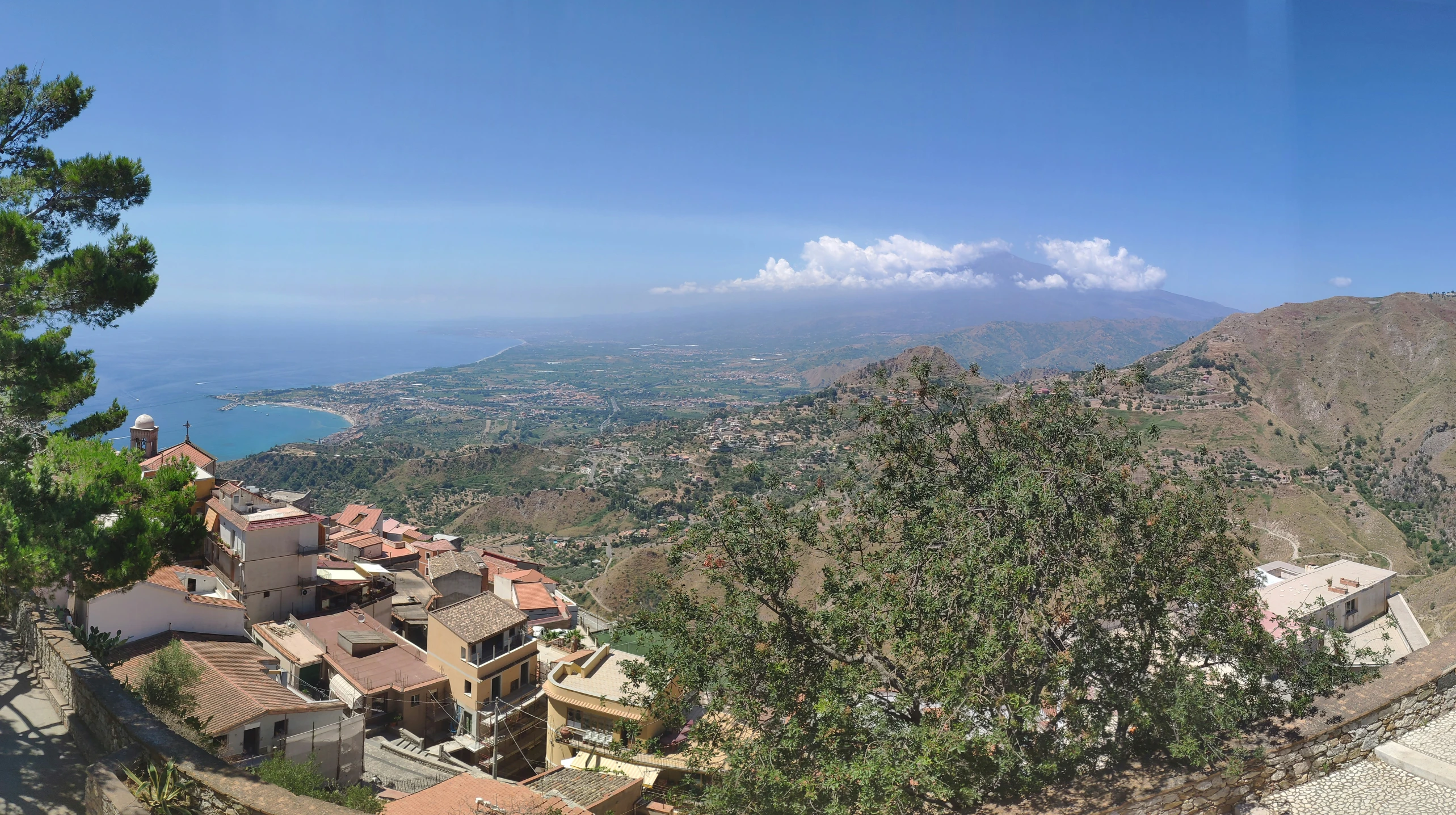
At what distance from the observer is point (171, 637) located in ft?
39.4

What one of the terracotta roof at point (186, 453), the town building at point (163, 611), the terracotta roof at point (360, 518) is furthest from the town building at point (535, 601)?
the terracotta roof at point (186, 453)

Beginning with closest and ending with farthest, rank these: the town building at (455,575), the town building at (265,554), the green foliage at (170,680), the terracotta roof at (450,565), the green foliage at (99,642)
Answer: the green foliage at (99,642), the green foliage at (170,680), the town building at (265,554), the town building at (455,575), the terracotta roof at (450,565)

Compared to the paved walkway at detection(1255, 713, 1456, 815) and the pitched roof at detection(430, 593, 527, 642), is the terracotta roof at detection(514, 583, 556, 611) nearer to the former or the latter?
the pitched roof at detection(430, 593, 527, 642)

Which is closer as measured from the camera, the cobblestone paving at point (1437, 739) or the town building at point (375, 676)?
the cobblestone paving at point (1437, 739)

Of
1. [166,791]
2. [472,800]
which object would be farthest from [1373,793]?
[166,791]

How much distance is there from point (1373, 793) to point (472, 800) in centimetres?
935

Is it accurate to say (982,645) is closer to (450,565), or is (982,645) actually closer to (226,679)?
(226,679)

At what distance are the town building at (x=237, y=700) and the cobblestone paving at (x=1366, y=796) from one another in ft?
38.0

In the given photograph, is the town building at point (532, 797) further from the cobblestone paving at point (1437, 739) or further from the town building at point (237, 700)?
the cobblestone paving at point (1437, 739)

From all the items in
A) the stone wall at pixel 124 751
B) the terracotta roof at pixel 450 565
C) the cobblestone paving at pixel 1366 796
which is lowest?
the terracotta roof at pixel 450 565

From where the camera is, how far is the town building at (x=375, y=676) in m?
14.4

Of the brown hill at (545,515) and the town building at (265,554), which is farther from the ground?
the town building at (265,554)

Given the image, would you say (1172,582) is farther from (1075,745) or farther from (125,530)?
(125,530)

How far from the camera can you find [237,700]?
10281 millimetres
